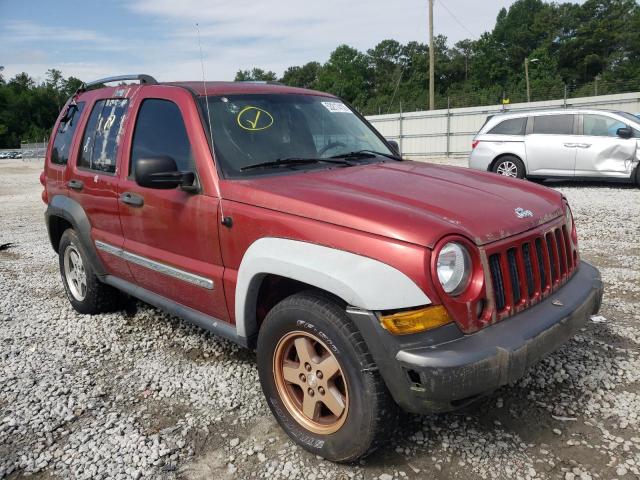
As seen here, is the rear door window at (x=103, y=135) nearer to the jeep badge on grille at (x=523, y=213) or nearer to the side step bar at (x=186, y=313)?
the side step bar at (x=186, y=313)

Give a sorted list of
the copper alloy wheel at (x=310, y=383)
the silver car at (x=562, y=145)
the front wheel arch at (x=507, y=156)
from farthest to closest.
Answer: the front wheel arch at (x=507, y=156), the silver car at (x=562, y=145), the copper alloy wheel at (x=310, y=383)

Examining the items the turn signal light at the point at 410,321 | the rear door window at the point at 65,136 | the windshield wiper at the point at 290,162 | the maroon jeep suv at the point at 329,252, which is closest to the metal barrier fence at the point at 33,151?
the rear door window at the point at 65,136

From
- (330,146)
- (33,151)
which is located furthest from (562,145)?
(33,151)

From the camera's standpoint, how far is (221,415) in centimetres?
297

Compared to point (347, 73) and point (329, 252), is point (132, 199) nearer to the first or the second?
point (329, 252)

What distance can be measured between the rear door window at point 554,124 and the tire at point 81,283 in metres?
9.71

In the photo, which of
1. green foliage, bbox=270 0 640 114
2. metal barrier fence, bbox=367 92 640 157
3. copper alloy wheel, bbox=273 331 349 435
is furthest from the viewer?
green foliage, bbox=270 0 640 114

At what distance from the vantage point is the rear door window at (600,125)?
10.4m

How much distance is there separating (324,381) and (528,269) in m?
1.11

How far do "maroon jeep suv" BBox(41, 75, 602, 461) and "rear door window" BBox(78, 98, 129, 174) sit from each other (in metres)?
0.02

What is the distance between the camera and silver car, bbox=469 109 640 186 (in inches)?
407

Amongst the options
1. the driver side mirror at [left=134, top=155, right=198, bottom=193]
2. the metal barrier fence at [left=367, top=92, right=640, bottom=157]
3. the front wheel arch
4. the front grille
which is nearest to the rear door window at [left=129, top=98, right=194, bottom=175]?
the driver side mirror at [left=134, top=155, right=198, bottom=193]

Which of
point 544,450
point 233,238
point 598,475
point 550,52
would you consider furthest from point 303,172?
point 550,52

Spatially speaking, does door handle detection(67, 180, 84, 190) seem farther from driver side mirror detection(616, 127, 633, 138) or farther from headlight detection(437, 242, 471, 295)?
driver side mirror detection(616, 127, 633, 138)
